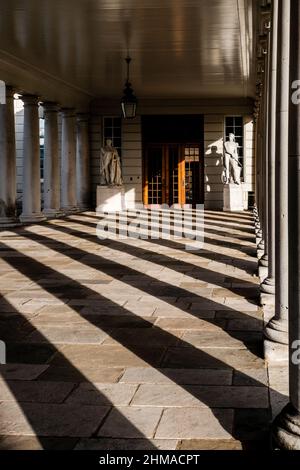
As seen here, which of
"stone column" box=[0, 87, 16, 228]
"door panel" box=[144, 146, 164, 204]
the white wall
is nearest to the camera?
"stone column" box=[0, 87, 16, 228]

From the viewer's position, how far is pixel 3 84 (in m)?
20.2

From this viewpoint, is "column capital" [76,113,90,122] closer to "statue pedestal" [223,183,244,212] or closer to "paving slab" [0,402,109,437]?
"statue pedestal" [223,183,244,212]

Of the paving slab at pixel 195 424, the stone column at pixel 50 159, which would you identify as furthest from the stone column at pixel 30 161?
the paving slab at pixel 195 424

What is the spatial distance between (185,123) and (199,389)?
2620 centimetres

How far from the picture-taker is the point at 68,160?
27109 mm

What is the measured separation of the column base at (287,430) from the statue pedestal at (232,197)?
2512 cm

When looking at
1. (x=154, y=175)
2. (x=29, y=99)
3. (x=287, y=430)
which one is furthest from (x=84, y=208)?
(x=287, y=430)

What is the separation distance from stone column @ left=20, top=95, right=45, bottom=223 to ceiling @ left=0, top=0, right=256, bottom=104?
1007mm

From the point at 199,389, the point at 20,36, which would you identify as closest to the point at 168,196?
the point at 20,36

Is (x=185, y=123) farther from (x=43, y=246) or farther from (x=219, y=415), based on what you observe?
(x=219, y=415)

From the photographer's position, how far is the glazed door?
102ft

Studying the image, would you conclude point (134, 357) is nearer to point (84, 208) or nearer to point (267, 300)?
point (267, 300)

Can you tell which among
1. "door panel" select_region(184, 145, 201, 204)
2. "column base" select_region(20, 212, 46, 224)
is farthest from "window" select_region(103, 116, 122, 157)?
"column base" select_region(20, 212, 46, 224)

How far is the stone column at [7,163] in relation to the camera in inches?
805
